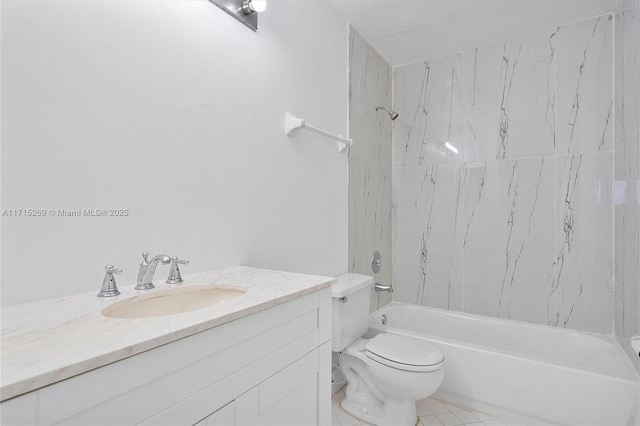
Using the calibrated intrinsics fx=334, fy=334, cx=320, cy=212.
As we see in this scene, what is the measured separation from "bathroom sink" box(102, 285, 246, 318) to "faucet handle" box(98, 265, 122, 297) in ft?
0.19

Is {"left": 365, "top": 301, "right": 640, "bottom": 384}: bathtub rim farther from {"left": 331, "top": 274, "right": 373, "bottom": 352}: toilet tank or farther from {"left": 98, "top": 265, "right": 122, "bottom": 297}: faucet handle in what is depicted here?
{"left": 98, "top": 265, "right": 122, "bottom": 297}: faucet handle

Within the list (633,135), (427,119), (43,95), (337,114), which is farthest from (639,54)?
(43,95)

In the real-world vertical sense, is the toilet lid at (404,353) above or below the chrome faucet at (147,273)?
below

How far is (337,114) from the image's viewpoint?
7.22ft

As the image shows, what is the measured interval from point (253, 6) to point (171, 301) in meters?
1.22

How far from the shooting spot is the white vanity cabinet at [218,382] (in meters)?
0.55

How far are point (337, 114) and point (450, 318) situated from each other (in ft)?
5.70

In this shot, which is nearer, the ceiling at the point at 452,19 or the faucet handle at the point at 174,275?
the faucet handle at the point at 174,275

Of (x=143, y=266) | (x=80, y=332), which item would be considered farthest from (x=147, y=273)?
(x=80, y=332)

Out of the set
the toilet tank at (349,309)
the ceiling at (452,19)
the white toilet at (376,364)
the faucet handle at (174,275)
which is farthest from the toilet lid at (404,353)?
the ceiling at (452,19)

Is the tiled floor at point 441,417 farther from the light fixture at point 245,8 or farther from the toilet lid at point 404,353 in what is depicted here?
the light fixture at point 245,8

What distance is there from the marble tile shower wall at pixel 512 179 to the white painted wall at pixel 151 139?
4.25 ft

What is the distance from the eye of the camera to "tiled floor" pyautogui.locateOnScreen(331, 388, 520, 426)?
1.85 m

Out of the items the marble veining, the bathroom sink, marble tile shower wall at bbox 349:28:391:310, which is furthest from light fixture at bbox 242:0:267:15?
the marble veining
